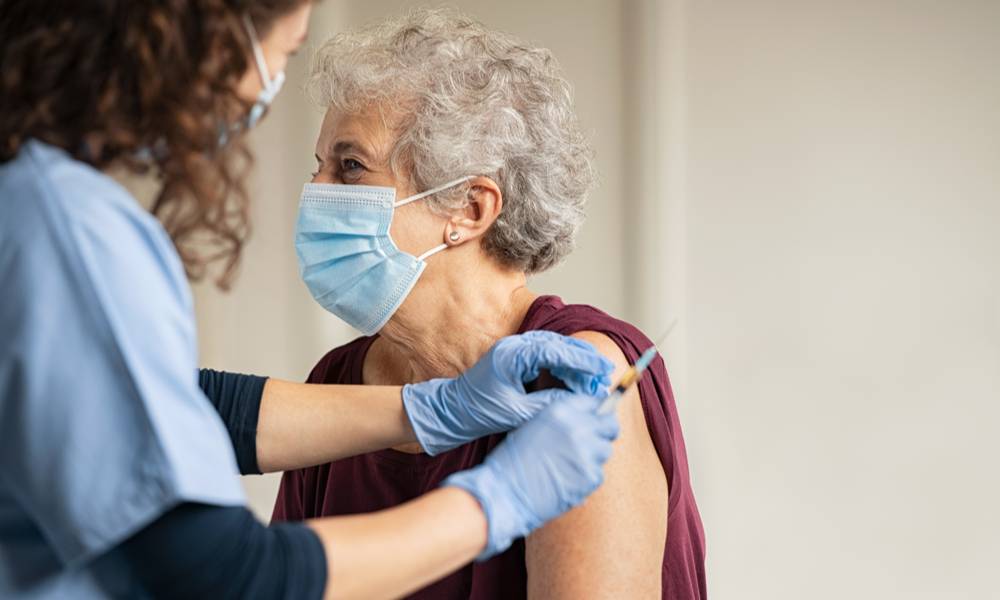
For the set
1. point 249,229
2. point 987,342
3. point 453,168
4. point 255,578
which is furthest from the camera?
point 987,342

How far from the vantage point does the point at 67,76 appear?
0.98 metres

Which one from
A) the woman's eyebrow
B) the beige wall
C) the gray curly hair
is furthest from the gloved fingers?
the beige wall

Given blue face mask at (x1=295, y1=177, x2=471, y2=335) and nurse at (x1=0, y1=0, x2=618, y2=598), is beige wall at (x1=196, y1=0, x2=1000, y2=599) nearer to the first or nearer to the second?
blue face mask at (x1=295, y1=177, x2=471, y2=335)

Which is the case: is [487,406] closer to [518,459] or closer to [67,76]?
[518,459]

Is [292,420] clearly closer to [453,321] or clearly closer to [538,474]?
[453,321]

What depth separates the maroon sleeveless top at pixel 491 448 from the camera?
5.22ft

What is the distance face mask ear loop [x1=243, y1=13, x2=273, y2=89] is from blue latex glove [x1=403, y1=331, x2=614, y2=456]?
50 cm

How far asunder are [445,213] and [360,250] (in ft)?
0.46

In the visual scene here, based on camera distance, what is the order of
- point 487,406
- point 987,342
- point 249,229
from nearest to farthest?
point 249,229 → point 487,406 → point 987,342

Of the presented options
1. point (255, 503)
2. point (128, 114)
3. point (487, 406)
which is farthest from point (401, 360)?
point (255, 503)

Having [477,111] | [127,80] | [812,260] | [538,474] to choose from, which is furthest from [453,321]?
[812,260]

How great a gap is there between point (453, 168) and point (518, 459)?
65 cm

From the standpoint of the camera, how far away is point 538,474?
45.4 inches

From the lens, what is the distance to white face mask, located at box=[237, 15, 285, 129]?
1.05 metres
